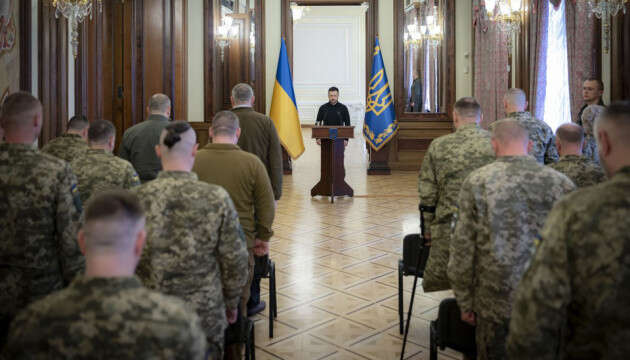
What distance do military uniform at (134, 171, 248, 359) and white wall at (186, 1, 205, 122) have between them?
9092 mm

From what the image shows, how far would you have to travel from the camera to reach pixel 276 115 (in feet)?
33.7

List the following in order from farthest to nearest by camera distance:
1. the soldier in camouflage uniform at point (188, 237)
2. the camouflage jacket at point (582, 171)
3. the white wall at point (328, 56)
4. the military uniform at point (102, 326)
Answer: the white wall at point (328, 56), the camouflage jacket at point (582, 171), the soldier in camouflage uniform at point (188, 237), the military uniform at point (102, 326)

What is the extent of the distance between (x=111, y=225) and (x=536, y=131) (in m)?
3.51

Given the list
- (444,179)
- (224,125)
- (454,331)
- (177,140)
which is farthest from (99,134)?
(454,331)

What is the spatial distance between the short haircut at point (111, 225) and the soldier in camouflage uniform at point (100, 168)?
1.80 m

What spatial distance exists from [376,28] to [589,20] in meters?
6.18

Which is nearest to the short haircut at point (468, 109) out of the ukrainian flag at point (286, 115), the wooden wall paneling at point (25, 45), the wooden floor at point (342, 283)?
the wooden floor at point (342, 283)

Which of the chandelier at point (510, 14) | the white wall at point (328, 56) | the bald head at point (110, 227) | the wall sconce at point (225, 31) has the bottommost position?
the bald head at point (110, 227)

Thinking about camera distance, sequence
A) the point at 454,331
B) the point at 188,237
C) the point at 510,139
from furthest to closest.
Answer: the point at 454,331, the point at 510,139, the point at 188,237

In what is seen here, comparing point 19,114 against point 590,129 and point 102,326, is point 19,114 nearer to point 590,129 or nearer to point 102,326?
point 102,326

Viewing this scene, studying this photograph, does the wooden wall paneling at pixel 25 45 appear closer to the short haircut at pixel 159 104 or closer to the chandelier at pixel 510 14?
the short haircut at pixel 159 104

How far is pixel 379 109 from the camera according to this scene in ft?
38.4

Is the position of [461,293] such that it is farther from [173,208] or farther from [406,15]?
[406,15]

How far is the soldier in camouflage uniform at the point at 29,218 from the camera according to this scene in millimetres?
2344
